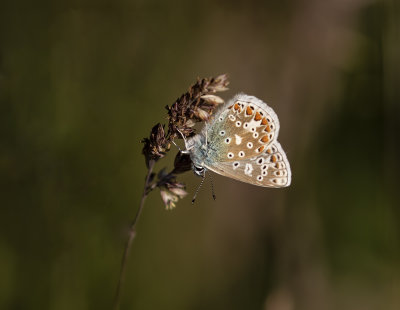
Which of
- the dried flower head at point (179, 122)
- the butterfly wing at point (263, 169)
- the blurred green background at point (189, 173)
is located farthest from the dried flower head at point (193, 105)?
the blurred green background at point (189, 173)

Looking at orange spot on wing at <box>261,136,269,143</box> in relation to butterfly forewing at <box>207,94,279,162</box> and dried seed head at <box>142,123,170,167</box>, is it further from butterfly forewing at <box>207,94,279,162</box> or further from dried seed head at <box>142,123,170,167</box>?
dried seed head at <box>142,123,170,167</box>

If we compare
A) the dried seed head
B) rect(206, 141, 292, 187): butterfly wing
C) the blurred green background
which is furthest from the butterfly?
the blurred green background

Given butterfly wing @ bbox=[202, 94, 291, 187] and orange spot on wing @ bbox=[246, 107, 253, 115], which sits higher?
orange spot on wing @ bbox=[246, 107, 253, 115]

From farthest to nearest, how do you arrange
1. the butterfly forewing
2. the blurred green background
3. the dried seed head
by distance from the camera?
the blurred green background
the butterfly forewing
the dried seed head

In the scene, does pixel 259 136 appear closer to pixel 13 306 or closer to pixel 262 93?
pixel 13 306

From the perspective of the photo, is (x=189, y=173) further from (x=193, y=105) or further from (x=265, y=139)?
(x=193, y=105)

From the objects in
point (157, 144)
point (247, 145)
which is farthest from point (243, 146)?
point (157, 144)

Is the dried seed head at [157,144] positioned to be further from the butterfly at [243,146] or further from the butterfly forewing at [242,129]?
the butterfly forewing at [242,129]

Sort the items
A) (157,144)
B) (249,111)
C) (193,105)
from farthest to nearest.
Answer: (249,111) < (193,105) < (157,144)
